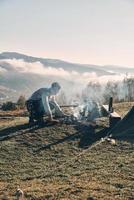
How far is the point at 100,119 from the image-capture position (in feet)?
88.5

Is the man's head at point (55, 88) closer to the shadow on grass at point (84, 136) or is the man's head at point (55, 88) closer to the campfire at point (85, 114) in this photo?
the campfire at point (85, 114)

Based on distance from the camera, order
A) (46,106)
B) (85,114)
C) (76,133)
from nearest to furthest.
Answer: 1. (76,133)
2. (46,106)
3. (85,114)

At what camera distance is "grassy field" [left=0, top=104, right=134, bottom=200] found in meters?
16.1

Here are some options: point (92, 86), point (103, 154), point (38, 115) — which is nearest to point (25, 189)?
point (103, 154)

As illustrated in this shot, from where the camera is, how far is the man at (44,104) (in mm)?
26578

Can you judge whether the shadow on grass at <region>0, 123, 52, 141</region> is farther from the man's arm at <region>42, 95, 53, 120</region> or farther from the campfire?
the campfire

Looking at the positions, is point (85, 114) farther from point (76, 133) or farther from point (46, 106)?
point (76, 133)

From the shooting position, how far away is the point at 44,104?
26.7 meters

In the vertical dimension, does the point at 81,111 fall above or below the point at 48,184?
above

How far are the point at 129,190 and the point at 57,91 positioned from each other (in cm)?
1170

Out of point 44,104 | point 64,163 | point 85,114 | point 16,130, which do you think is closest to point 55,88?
point 44,104

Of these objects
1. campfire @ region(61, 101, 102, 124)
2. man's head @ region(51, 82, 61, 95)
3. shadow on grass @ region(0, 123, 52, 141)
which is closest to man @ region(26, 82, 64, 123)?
man's head @ region(51, 82, 61, 95)

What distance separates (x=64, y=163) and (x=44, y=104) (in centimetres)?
708

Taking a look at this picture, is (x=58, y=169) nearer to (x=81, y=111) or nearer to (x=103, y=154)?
(x=103, y=154)
